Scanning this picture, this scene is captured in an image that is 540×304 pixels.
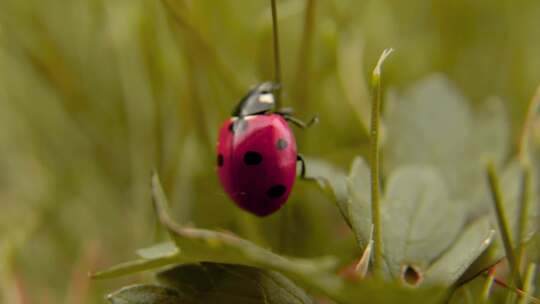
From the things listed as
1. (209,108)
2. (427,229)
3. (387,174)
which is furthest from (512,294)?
(209,108)

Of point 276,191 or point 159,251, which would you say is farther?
point 276,191

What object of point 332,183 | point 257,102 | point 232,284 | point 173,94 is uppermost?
point 173,94

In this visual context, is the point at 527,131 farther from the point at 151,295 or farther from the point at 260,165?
the point at 151,295

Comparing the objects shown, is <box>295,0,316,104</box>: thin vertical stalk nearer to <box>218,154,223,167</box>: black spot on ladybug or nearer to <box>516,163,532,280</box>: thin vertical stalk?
<box>218,154,223,167</box>: black spot on ladybug

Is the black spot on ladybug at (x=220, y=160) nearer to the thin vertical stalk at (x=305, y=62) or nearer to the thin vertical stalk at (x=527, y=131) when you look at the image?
the thin vertical stalk at (x=305, y=62)

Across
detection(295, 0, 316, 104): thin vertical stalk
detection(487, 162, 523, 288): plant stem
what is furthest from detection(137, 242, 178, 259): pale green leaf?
detection(295, 0, 316, 104): thin vertical stalk

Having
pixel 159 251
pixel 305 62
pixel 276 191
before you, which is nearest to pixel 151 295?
pixel 159 251

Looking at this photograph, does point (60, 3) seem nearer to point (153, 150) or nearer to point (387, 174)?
point (153, 150)
